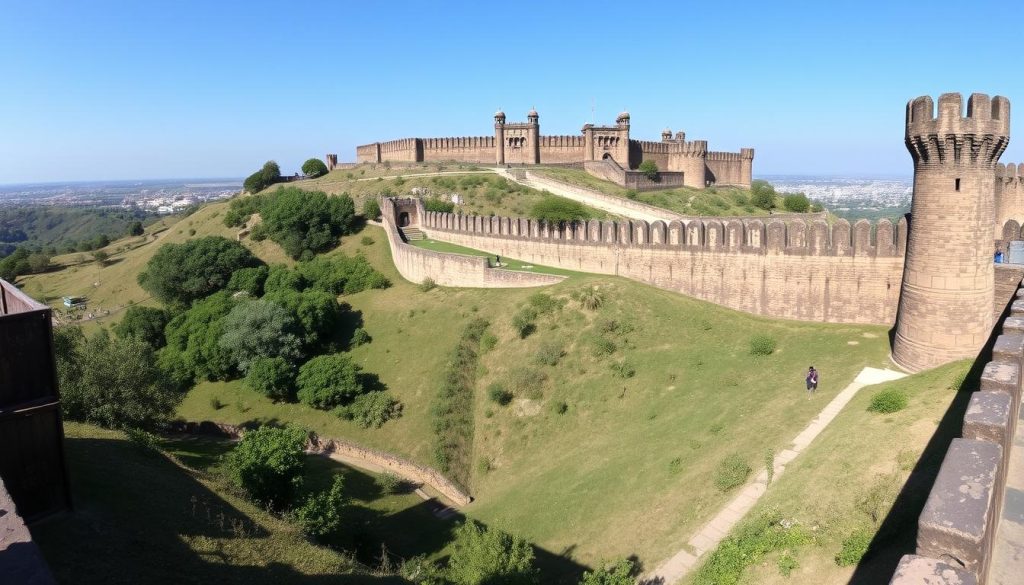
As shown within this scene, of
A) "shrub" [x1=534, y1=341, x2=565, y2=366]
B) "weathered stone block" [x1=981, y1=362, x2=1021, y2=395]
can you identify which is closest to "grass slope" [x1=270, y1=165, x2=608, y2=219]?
"shrub" [x1=534, y1=341, x2=565, y2=366]

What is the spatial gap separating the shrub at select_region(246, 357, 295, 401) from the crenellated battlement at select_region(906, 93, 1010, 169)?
2942cm

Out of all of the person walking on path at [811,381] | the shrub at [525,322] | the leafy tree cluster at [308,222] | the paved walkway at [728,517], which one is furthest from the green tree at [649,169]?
the paved walkway at [728,517]

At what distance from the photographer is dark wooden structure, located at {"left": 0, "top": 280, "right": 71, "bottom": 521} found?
439 inches

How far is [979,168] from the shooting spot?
1666 centimetres

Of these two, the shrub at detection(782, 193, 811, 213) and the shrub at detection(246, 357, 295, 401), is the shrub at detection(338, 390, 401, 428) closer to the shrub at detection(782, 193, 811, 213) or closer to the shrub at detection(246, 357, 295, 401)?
the shrub at detection(246, 357, 295, 401)

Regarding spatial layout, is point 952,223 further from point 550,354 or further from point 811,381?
point 550,354

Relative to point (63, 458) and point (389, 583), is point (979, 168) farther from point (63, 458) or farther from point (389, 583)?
point (63, 458)

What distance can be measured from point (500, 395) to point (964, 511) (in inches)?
829

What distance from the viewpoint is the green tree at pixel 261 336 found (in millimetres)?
33688

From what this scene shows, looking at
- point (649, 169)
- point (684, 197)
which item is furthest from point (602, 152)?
point (684, 197)

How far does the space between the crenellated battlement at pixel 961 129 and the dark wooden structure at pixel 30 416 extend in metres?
21.9

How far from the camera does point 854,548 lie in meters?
10.1

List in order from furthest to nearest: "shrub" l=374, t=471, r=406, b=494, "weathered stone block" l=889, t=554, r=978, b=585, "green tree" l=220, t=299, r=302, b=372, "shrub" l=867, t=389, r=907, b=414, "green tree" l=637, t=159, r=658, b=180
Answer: "green tree" l=637, t=159, r=658, b=180 < "green tree" l=220, t=299, r=302, b=372 < "shrub" l=374, t=471, r=406, b=494 < "shrub" l=867, t=389, r=907, b=414 < "weathered stone block" l=889, t=554, r=978, b=585

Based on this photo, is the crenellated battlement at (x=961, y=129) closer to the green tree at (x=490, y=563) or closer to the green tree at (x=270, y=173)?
the green tree at (x=490, y=563)
